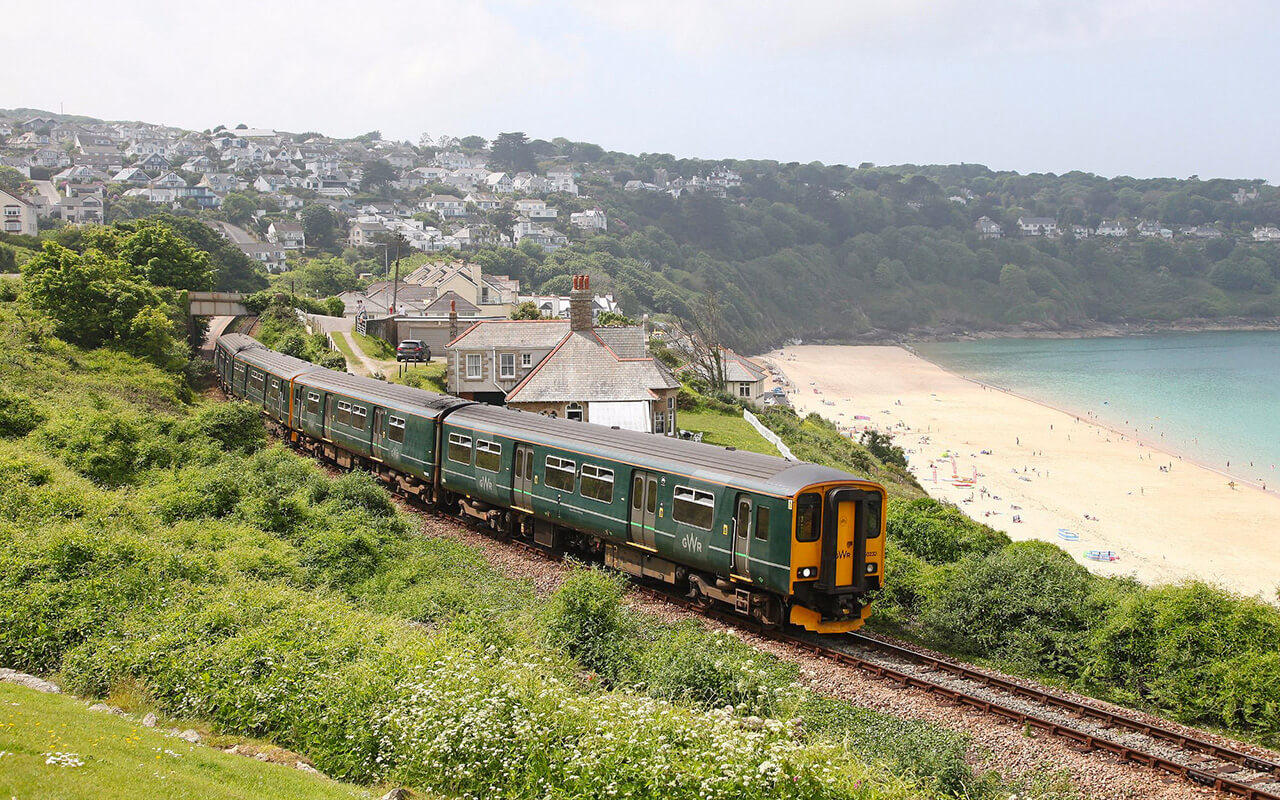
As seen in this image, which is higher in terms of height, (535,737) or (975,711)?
(535,737)

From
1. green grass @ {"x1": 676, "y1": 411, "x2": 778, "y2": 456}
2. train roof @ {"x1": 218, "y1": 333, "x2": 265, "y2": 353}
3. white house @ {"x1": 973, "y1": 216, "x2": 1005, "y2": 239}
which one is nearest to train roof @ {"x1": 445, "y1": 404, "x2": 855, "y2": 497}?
green grass @ {"x1": 676, "y1": 411, "x2": 778, "y2": 456}

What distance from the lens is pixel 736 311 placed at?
407 ft

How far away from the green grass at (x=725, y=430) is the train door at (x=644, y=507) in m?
17.3

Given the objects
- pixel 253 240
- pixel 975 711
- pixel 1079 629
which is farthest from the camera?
pixel 253 240

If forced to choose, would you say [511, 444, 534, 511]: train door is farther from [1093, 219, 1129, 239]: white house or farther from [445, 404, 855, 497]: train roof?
[1093, 219, 1129, 239]: white house

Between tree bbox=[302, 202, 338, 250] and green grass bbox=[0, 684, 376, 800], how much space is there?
113628mm

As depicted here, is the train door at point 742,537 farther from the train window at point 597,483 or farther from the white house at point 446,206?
the white house at point 446,206

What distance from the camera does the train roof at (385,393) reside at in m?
21.4

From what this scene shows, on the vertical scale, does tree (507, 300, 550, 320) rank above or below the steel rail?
above

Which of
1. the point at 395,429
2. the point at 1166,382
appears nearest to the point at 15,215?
the point at 395,429

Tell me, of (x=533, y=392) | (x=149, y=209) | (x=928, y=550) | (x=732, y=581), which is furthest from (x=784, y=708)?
(x=149, y=209)

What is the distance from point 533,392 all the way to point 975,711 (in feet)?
67.9

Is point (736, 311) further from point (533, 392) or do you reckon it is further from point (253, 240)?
point (533, 392)

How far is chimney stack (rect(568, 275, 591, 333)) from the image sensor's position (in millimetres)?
31953
